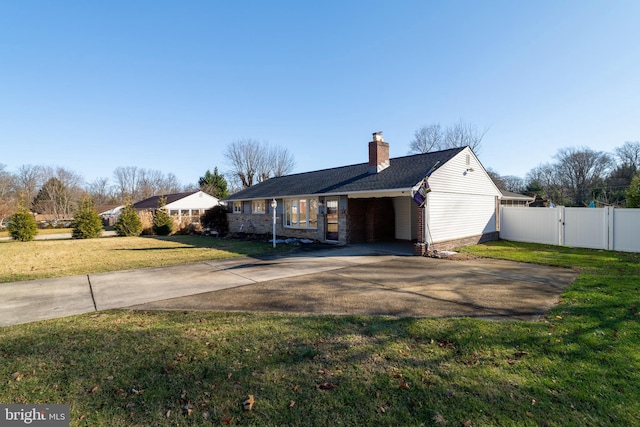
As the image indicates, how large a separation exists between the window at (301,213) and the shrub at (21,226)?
1754cm

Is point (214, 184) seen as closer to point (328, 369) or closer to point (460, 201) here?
point (460, 201)

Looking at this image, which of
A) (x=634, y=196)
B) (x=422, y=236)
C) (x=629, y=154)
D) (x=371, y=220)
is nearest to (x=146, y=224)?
(x=371, y=220)

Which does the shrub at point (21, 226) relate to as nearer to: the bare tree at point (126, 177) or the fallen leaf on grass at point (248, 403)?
the fallen leaf on grass at point (248, 403)

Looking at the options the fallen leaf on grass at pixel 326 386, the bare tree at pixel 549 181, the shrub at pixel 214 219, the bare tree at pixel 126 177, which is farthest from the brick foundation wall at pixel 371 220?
the bare tree at pixel 126 177

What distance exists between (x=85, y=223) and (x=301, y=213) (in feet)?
52.3

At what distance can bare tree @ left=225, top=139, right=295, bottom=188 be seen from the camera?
1834 inches

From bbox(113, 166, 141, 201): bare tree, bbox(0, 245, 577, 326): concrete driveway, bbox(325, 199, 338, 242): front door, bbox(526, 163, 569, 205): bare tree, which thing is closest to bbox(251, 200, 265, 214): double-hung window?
bbox(325, 199, 338, 242): front door

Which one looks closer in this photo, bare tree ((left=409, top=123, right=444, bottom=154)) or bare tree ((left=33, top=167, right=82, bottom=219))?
bare tree ((left=409, top=123, right=444, bottom=154))

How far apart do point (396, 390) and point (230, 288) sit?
4884 millimetres

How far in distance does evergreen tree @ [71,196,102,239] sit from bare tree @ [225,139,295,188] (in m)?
26.2

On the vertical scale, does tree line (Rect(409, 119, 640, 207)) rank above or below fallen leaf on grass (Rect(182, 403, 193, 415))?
above

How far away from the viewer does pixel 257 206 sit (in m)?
21.4

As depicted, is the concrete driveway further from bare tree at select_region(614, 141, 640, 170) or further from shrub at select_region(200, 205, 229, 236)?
bare tree at select_region(614, 141, 640, 170)

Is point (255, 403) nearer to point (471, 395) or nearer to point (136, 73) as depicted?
point (471, 395)
